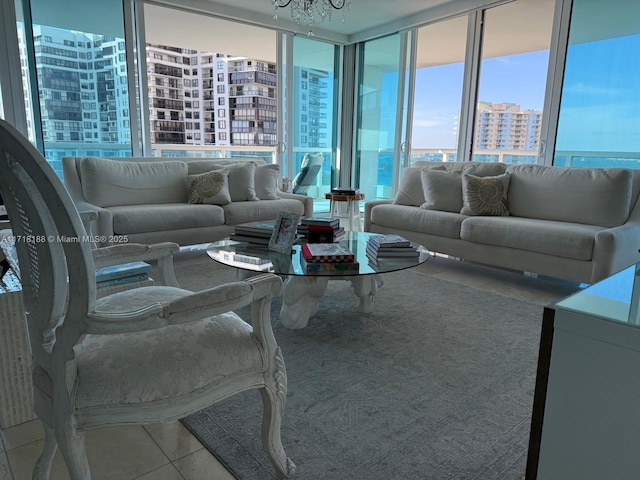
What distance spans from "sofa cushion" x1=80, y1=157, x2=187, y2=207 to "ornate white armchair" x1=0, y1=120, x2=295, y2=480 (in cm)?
282

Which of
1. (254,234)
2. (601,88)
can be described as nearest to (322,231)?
(254,234)

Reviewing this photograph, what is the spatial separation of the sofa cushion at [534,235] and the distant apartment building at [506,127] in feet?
4.60

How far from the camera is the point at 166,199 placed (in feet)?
13.0

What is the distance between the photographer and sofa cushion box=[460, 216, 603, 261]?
9.20 ft

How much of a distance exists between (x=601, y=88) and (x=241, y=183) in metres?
3.35

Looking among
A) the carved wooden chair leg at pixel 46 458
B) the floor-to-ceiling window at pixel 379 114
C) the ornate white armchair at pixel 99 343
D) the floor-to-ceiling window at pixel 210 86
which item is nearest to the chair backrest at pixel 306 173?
the floor-to-ceiling window at pixel 210 86

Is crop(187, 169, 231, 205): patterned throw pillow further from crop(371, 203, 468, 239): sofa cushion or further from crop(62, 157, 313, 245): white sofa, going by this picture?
crop(371, 203, 468, 239): sofa cushion

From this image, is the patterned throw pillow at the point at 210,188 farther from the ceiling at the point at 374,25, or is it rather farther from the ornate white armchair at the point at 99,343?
the ornate white armchair at the point at 99,343

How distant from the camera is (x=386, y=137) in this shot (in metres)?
5.83

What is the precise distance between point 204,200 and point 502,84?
332cm

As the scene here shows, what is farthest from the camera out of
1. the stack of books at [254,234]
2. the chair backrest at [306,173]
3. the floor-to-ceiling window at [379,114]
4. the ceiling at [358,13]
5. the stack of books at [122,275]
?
the chair backrest at [306,173]

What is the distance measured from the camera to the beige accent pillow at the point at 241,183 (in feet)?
13.8

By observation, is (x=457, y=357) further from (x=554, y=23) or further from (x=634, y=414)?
(x=554, y=23)

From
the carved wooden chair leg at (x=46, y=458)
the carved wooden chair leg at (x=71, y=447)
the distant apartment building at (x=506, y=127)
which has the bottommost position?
the carved wooden chair leg at (x=46, y=458)
